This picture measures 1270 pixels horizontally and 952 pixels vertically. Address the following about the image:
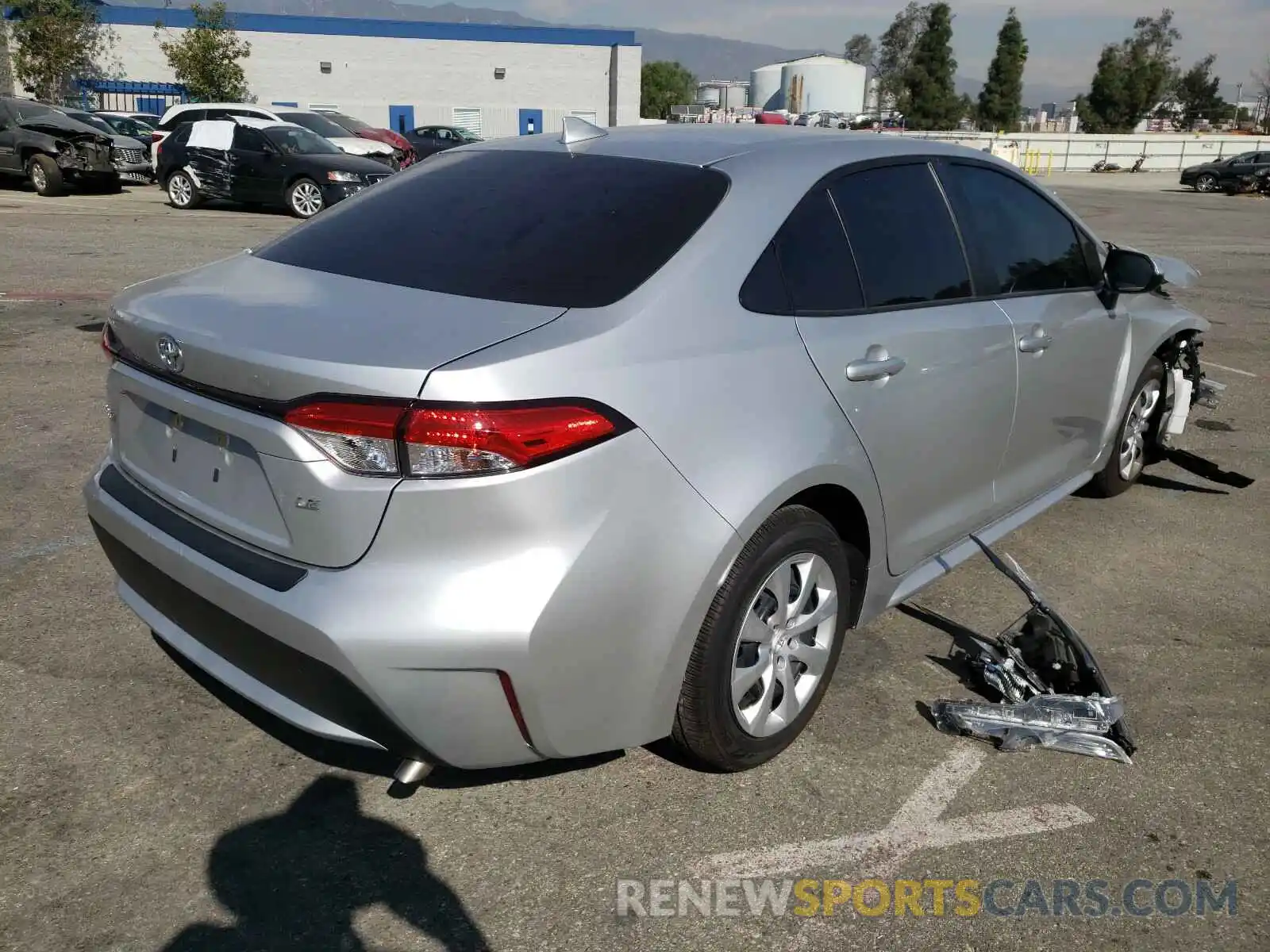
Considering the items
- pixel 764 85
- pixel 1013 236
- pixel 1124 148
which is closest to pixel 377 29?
pixel 1124 148

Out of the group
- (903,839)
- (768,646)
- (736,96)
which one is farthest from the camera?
(736,96)

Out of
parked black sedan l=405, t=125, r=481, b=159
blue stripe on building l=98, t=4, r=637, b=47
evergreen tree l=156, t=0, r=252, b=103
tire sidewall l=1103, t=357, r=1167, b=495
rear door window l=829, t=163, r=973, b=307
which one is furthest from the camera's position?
blue stripe on building l=98, t=4, r=637, b=47

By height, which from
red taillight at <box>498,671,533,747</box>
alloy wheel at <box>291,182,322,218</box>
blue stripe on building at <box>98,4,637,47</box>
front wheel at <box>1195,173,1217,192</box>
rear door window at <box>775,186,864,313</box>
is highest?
blue stripe on building at <box>98,4,637,47</box>

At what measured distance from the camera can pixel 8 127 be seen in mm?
19266

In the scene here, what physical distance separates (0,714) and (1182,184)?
1730 inches

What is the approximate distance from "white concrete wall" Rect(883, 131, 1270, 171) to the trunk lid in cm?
5141

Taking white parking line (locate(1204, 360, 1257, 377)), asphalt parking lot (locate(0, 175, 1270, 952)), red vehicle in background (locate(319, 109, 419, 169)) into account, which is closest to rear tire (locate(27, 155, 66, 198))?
red vehicle in background (locate(319, 109, 419, 169))

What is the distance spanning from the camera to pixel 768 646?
288 cm

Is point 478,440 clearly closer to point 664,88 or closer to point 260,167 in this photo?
point 260,167

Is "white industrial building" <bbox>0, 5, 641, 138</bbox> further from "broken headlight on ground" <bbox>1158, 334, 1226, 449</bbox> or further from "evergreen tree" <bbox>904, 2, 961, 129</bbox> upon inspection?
"broken headlight on ground" <bbox>1158, 334, 1226, 449</bbox>

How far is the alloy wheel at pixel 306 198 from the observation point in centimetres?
1711

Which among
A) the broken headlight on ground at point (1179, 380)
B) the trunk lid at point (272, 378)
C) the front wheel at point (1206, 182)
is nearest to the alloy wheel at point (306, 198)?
the broken headlight on ground at point (1179, 380)

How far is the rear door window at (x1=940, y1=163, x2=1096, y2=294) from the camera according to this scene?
3.75m

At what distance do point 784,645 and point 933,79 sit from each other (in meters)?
76.1
